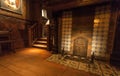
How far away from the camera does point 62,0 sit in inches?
107

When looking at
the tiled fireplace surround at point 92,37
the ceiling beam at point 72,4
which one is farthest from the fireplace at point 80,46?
the ceiling beam at point 72,4

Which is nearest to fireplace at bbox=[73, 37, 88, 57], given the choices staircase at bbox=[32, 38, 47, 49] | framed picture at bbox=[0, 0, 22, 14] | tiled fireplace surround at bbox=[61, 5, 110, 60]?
tiled fireplace surround at bbox=[61, 5, 110, 60]

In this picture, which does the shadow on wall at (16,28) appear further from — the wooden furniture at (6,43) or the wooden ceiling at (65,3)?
the wooden ceiling at (65,3)

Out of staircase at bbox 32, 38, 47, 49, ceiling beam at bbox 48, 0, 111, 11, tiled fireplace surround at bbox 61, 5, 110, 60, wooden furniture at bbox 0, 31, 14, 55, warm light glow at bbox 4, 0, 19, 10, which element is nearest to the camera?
ceiling beam at bbox 48, 0, 111, 11

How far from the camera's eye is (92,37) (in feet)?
8.79

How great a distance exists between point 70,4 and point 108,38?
1.74m

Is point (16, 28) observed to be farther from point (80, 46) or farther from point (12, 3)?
point (80, 46)

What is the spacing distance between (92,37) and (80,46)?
558mm

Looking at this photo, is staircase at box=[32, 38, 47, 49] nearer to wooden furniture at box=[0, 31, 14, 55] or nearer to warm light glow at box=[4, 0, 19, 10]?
wooden furniture at box=[0, 31, 14, 55]

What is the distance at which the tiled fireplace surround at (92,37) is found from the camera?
2.50 meters

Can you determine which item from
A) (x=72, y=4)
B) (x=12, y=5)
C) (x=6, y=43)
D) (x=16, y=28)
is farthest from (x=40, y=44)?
(x=72, y=4)

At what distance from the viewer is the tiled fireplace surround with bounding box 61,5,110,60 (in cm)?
250

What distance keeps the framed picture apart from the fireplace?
326 centimetres

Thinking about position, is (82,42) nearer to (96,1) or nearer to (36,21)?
(96,1)
